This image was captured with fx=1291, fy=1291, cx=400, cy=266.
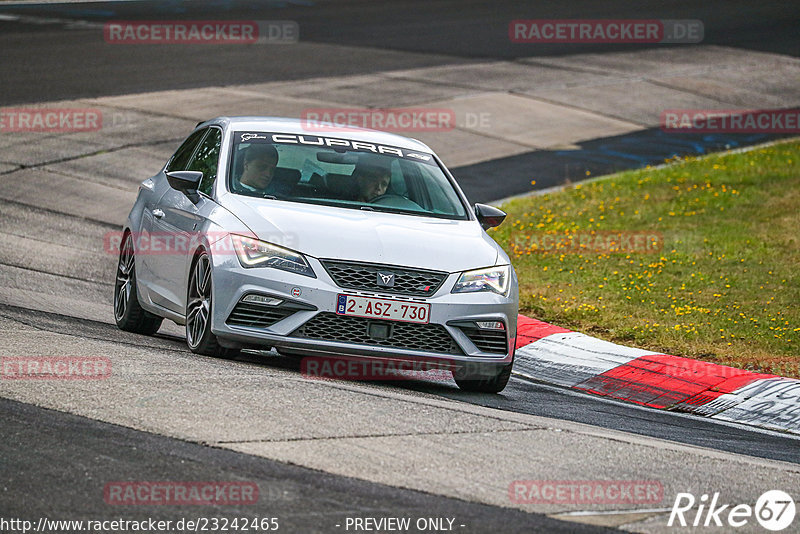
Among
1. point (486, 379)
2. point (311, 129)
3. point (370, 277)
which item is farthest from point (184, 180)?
point (486, 379)

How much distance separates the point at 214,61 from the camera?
26016mm

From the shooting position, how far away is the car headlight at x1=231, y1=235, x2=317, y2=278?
26.2 feet

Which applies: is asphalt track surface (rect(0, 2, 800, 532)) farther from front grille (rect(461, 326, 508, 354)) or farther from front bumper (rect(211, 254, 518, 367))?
front bumper (rect(211, 254, 518, 367))

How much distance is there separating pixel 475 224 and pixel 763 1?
105 feet

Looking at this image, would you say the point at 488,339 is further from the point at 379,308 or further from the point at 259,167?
the point at 259,167

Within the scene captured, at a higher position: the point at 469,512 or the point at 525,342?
the point at 469,512

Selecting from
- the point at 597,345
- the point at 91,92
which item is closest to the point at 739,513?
the point at 597,345

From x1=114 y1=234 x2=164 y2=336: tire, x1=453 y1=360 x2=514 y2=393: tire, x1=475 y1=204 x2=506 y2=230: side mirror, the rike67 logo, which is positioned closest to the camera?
the rike67 logo

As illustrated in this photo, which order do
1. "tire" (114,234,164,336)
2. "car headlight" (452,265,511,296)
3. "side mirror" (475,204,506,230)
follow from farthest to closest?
"tire" (114,234,164,336), "side mirror" (475,204,506,230), "car headlight" (452,265,511,296)

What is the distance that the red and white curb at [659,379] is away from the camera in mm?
9141

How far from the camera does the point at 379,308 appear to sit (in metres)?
7.98

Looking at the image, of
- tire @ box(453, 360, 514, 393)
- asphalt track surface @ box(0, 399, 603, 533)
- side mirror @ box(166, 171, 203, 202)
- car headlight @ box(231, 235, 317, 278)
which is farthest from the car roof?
asphalt track surface @ box(0, 399, 603, 533)

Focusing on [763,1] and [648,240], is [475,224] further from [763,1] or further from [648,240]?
[763,1]

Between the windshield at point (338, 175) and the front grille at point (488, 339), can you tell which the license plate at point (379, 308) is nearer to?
the front grille at point (488, 339)
